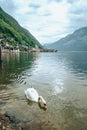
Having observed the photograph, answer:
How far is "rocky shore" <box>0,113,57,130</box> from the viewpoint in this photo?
1823 centimetres

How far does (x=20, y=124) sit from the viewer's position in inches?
752

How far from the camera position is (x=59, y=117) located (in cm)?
2150

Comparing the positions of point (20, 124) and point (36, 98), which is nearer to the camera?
point (20, 124)

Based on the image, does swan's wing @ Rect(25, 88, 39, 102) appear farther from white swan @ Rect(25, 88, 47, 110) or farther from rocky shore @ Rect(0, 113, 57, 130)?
rocky shore @ Rect(0, 113, 57, 130)

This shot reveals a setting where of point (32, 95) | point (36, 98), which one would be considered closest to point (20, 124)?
point (36, 98)

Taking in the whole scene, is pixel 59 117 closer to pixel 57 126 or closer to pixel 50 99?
pixel 57 126

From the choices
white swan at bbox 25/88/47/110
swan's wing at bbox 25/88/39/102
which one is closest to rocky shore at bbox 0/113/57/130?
white swan at bbox 25/88/47/110

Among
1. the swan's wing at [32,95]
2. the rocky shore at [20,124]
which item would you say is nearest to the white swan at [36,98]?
the swan's wing at [32,95]

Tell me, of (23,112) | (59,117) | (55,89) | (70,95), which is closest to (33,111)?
(23,112)

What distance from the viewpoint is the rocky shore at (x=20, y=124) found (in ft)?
59.8

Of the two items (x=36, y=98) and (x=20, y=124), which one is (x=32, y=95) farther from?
(x=20, y=124)

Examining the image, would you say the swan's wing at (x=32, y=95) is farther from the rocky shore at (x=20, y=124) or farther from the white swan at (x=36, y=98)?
the rocky shore at (x=20, y=124)

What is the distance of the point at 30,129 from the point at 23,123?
4.61 feet

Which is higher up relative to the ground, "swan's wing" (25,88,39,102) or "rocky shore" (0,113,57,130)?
"swan's wing" (25,88,39,102)
